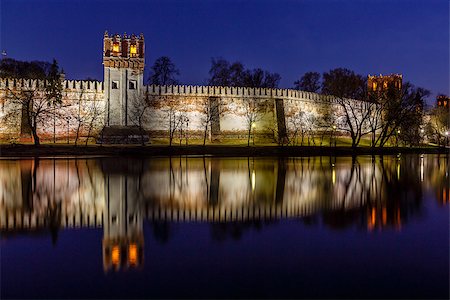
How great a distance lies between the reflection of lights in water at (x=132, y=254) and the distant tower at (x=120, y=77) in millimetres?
35314

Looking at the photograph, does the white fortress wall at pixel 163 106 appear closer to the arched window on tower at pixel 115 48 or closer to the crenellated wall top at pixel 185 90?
the crenellated wall top at pixel 185 90

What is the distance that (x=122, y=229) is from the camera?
7.78m

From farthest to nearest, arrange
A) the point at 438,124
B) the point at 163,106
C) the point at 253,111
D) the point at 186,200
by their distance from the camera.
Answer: the point at 438,124 < the point at 253,111 < the point at 163,106 < the point at 186,200

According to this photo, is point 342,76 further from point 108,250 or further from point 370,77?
point 108,250

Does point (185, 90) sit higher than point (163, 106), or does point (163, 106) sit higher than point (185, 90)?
point (185, 90)

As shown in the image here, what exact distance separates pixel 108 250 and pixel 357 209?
17.7 feet

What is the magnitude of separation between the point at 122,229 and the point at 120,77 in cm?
3509

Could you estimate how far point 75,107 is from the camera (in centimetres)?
4091

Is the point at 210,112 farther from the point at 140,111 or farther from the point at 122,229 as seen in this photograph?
the point at 122,229

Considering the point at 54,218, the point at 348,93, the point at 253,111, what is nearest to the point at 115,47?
the point at 253,111

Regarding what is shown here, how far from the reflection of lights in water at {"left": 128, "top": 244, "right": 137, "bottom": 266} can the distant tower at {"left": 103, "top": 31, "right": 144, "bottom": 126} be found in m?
35.3

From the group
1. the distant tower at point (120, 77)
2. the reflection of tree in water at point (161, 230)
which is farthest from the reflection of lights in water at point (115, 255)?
the distant tower at point (120, 77)

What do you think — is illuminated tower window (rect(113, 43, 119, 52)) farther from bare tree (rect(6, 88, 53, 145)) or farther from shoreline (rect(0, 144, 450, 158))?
shoreline (rect(0, 144, 450, 158))

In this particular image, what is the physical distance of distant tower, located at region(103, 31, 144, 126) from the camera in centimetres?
4094
